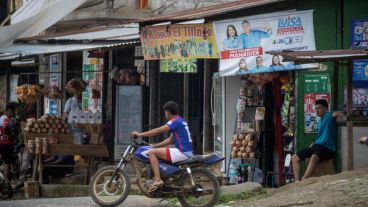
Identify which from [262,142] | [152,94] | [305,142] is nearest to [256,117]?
[262,142]

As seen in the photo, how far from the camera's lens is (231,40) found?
13344mm

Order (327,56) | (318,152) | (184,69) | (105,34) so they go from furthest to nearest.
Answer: (105,34)
(184,69)
(318,152)
(327,56)

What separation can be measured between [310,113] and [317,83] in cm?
50

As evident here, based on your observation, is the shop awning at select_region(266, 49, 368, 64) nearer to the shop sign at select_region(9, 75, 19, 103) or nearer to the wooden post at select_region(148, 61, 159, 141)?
the wooden post at select_region(148, 61, 159, 141)

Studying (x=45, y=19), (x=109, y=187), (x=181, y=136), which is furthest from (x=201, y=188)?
(x=45, y=19)

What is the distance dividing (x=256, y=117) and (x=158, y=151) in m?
3.34

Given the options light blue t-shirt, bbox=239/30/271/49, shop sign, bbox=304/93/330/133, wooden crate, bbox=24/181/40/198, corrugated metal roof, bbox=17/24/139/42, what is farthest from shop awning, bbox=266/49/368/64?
wooden crate, bbox=24/181/40/198

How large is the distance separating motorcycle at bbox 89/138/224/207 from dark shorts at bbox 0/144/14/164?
5.88 m

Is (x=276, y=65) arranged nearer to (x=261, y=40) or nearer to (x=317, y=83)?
(x=261, y=40)

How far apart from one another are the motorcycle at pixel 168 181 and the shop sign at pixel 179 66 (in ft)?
14.6

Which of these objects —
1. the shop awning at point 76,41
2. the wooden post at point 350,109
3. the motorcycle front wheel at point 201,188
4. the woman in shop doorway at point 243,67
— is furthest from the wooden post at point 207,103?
the wooden post at point 350,109

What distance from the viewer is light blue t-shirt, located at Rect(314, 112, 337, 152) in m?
12.2

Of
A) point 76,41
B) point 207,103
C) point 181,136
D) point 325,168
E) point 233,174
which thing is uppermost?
point 76,41

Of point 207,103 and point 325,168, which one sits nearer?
point 325,168
